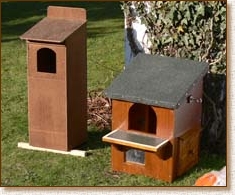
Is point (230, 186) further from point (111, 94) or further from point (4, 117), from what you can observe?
point (4, 117)

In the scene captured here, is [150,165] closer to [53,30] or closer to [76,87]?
[76,87]

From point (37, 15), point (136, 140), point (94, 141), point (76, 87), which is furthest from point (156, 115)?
point (37, 15)

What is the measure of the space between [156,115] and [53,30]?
0.80 metres

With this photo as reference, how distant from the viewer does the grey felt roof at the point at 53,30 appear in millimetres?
4520

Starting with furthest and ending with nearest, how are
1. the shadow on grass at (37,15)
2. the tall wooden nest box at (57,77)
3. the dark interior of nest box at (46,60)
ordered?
the shadow on grass at (37,15) < the dark interior of nest box at (46,60) < the tall wooden nest box at (57,77)

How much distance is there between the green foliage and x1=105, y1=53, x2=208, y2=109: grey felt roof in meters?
0.30

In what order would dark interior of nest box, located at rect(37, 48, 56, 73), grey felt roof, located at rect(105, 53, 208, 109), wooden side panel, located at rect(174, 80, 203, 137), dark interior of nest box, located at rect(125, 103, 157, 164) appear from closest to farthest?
1. grey felt roof, located at rect(105, 53, 208, 109)
2. wooden side panel, located at rect(174, 80, 203, 137)
3. dark interior of nest box, located at rect(125, 103, 157, 164)
4. dark interior of nest box, located at rect(37, 48, 56, 73)

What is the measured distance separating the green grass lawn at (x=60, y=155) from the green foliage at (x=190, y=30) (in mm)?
597

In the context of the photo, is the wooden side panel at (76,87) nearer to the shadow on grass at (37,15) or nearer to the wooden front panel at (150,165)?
the wooden front panel at (150,165)

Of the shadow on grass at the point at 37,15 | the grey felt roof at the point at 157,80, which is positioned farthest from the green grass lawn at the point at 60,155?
the grey felt roof at the point at 157,80

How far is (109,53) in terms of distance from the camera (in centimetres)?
667

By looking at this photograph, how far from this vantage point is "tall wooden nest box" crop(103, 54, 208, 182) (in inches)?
167

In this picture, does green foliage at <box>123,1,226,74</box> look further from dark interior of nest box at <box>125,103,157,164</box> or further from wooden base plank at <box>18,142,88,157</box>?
wooden base plank at <box>18,142,88,157</box>

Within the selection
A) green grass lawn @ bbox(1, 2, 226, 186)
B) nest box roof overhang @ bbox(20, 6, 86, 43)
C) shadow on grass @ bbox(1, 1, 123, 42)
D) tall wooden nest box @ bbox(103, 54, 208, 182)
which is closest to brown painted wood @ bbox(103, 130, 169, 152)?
tall wooden nest box @ bbox(103, 54, 208, 182)
